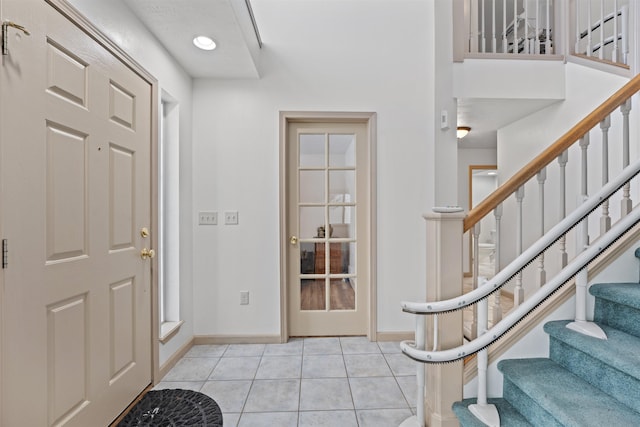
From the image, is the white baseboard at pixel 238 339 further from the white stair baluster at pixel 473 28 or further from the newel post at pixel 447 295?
the white stair baluster at pixel 473 28

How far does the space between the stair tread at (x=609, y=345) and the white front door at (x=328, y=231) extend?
1.59 m

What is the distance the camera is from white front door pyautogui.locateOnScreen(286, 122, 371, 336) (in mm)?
2922

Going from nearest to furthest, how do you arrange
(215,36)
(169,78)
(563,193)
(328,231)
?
1. (563,193)
2. (215,36)
3. (169,78)
4. (328,231)

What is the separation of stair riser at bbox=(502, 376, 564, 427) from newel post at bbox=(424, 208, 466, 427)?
0.20m

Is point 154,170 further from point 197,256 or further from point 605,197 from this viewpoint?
point 605,197

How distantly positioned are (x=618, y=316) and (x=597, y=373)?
1.09ft

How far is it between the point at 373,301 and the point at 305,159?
1.40 metres

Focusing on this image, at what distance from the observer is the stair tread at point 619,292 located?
138 cm

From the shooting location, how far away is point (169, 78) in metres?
2.35

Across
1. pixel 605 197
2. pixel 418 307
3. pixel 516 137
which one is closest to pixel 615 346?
pixel 605 197

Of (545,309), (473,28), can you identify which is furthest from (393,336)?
(473,28)

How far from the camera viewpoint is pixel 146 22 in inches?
77.6

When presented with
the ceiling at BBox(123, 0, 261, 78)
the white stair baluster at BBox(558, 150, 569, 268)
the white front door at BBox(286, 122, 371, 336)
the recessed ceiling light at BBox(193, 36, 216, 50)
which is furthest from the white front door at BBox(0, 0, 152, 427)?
the white stair baluster at BBox(558, 150, 569, 268)

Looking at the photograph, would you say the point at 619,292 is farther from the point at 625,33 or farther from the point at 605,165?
the point at 625,33
